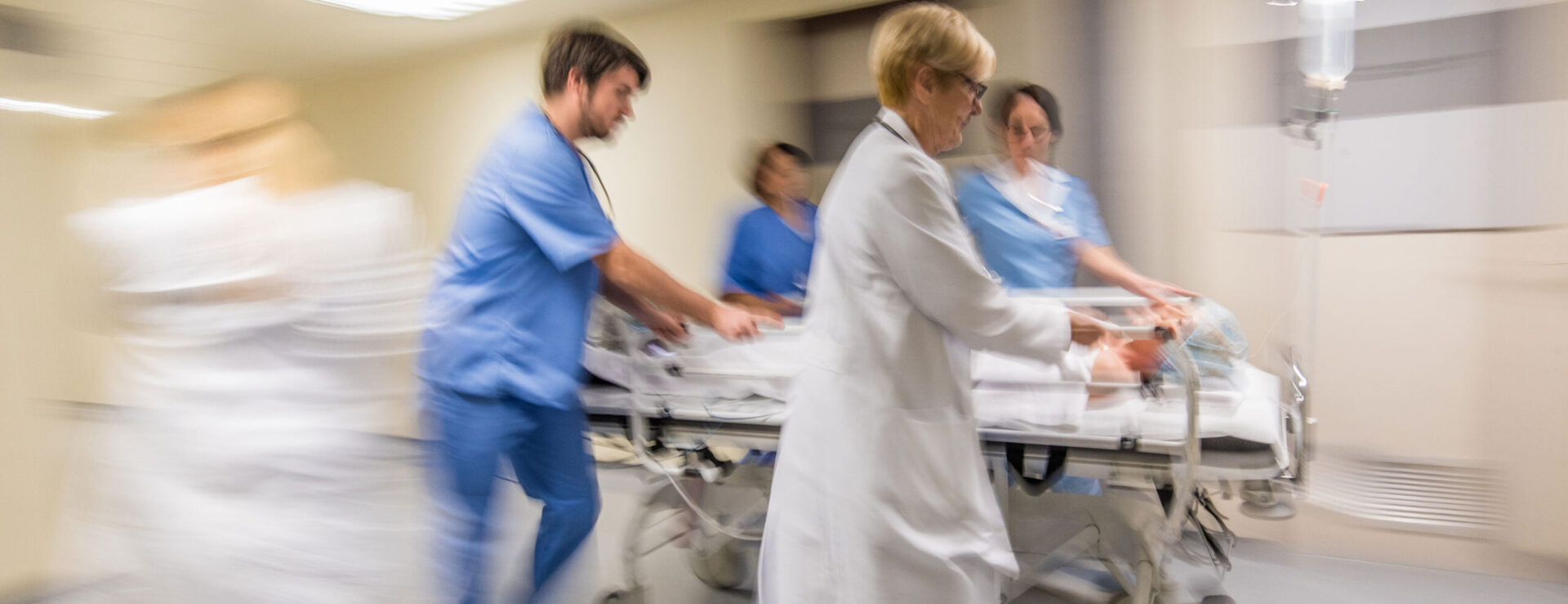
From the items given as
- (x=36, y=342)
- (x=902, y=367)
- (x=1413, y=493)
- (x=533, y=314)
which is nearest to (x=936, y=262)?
(x=902, y=367)

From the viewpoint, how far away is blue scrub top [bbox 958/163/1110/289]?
2.13 meters

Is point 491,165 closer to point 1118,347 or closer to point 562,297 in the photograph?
point 562,297

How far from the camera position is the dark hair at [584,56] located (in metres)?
1.66

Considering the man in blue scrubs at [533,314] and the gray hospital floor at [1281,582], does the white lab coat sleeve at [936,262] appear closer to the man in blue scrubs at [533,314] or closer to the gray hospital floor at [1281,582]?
the man in blue scrubs at [533,314]

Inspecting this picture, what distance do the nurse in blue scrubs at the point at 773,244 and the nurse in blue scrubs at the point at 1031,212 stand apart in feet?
2.10

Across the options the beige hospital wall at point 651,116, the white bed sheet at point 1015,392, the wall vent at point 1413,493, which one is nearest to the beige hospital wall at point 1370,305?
the wall vent at point 1413,493

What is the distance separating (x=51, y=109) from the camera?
6.67ft

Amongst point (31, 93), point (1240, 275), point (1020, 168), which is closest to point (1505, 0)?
point (1240, 275)

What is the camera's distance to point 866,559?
1.19 meters

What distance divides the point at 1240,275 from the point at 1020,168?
2.68 ft

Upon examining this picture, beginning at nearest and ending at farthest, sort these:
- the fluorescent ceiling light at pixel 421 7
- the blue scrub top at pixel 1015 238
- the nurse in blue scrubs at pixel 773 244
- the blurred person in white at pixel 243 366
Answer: the blurred person in white at pixel 243 366 < the blue scrub top at pixel 1015 238 < the nurse in blue scrubs at pixel 773 244 < the fluorescent ceiling light at pixel 421 7

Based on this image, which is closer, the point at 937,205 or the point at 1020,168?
the point at 937,205

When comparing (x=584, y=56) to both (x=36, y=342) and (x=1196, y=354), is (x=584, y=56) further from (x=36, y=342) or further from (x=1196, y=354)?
(x=36, y=342)

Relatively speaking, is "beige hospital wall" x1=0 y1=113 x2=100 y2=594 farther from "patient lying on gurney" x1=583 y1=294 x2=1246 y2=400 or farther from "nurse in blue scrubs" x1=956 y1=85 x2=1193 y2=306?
"nurse in blue scrubs" x1=956 y1=85 x2=1193 y2=306
